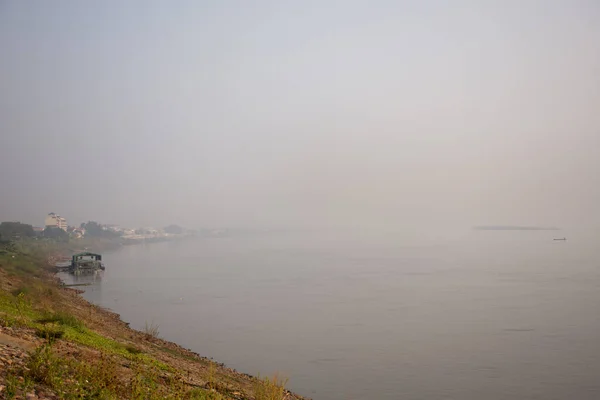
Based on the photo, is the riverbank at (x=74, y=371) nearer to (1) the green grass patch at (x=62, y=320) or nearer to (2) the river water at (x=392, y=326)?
(1) the green grass patch at (x=62, y=320)

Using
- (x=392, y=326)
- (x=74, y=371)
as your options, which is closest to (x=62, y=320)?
(x=74, y=371)

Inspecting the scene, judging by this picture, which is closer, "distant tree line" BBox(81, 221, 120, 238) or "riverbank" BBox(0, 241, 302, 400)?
"riverbank" BBox(0, 241, 302, 400)

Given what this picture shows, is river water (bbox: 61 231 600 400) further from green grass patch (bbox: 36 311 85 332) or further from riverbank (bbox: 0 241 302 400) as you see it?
green grass patch (bbox: 36 311 85 332)

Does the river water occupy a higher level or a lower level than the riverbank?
lower

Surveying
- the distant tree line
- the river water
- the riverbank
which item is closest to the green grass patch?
the riverbank

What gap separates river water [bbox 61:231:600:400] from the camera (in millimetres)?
16016

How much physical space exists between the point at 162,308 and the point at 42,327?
69.6ft

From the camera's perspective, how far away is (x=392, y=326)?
78.4ft

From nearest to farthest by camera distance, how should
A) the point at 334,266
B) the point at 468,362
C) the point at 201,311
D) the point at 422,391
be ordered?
1. the point at 422,391
2. the point at 468,362
3. the point at 201,311
4. the point at 334,266

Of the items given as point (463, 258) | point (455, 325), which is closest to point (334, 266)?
point (463, 258)

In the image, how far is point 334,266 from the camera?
186 ft

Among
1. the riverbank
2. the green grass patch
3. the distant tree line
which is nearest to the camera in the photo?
the riverbank

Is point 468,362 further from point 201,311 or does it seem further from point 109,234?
point 109,234

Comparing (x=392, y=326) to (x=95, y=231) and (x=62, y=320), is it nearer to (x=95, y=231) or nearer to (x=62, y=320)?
(x=62, y=320)
